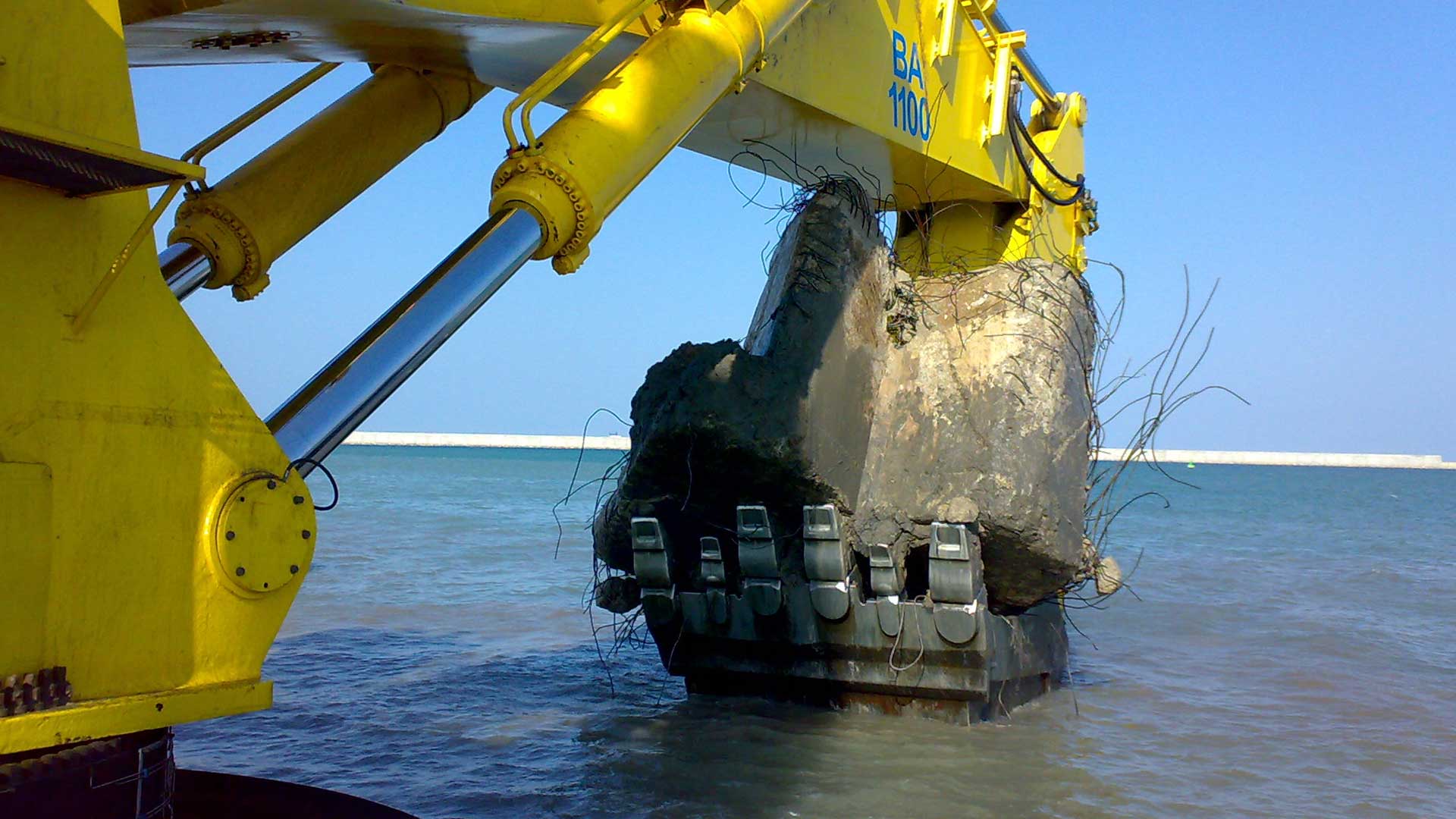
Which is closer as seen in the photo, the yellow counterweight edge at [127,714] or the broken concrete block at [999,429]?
the yellow counterweight edge at [127,714]

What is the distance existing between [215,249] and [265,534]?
1784mm

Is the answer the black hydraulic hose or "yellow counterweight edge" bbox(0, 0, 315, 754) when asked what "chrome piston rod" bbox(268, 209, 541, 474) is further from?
the black hydraulic hose

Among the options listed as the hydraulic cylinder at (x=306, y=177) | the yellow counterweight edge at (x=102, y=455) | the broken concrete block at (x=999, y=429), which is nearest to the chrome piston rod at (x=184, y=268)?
the hydraulic cylinder at (x=306, y=177)

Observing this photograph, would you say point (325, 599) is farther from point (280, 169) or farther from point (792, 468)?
point (280, 169)

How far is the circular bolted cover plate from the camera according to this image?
216cm

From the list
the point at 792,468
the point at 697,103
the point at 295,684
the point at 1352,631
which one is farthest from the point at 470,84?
the point at 1352,631

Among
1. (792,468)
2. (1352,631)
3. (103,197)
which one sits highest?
(103,197)

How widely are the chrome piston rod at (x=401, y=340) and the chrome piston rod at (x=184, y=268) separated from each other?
1082mm

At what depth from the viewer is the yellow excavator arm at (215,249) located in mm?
1917

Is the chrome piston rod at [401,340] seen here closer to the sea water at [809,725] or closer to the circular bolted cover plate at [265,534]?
the circular bolted cover plate at [265,534]

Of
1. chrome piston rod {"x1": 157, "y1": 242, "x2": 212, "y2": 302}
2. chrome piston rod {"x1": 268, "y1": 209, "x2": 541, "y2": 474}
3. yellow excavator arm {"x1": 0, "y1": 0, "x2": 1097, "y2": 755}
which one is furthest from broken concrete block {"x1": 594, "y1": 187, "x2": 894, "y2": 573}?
chrome piston rod {"x1": 268, "y1": 209, "x2": 541, "y2": 474}

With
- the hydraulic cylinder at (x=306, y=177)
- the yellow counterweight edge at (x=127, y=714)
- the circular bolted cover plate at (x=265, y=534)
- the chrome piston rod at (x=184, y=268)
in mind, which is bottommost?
the yellow counterweight edge at (x=127, y=714)

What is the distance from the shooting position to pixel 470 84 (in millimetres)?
4301

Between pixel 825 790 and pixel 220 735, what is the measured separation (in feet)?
10.1
